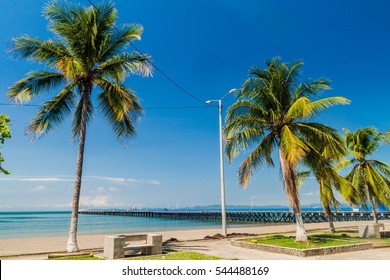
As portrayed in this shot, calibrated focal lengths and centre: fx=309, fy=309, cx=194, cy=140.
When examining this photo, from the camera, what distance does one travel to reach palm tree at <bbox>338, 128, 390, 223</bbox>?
62.8ft

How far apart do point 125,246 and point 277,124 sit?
8.56 m

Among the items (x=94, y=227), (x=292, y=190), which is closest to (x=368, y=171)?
(x=292, y=190)

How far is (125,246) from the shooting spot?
11.2 meters

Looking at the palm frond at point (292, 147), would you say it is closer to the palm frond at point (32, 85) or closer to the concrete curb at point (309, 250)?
the concrete curb at point (309, 250)

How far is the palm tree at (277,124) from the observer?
13727 mm

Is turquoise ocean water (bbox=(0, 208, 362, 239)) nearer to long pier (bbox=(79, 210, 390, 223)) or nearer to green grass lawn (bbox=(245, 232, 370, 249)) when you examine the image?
long pier (bbox=(79, 210, 390, 223))

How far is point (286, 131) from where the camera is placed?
13.3m

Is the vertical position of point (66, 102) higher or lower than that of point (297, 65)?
lower

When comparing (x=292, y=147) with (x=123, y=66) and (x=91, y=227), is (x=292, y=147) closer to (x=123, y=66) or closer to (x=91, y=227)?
(x=123, y=66)

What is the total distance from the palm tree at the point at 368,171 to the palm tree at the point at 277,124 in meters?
6.78

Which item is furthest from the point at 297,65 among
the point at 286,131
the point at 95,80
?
the point at 95,80
